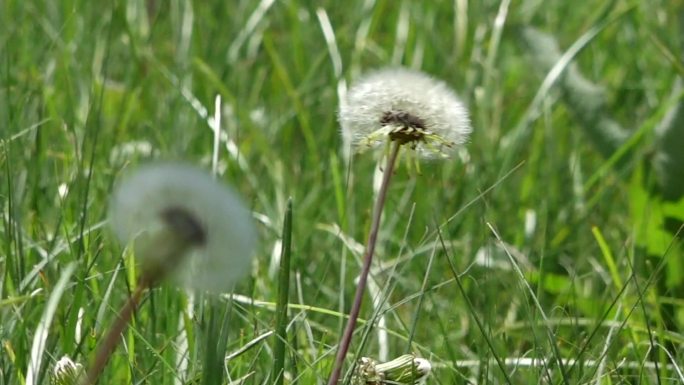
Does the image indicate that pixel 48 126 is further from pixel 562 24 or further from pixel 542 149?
pixel 562 24

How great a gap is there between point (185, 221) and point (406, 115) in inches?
17.4

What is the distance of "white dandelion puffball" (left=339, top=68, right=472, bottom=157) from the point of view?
1.25 metres

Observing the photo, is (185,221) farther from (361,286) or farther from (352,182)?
(352,182)

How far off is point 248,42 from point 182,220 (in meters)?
2.32

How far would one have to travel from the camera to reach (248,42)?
3150 mm

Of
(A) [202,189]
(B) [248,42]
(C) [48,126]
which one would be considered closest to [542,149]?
(B) [248,42]

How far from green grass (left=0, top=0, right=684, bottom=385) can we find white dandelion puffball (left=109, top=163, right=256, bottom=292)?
0.23 metres

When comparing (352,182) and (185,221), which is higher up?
(185,221)

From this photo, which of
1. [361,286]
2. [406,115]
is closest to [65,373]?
[361,286]

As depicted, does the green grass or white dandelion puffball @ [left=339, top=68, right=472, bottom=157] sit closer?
white dandelion puffball @ [left=339, top=68, right=472, bottom=157]

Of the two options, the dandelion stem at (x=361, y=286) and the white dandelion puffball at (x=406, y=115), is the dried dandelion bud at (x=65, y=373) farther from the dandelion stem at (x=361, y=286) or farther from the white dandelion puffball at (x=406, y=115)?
the white dandelion puffball at (x=406, y=115)

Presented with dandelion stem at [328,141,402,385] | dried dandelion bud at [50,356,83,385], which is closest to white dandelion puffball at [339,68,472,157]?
dandelion stem at [328,141,402,385]

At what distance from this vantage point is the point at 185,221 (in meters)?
0.87

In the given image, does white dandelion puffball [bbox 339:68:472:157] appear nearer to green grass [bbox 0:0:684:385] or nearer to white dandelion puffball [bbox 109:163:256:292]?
green grass [bbox 0:0:684:385]
